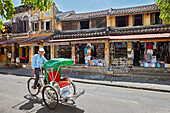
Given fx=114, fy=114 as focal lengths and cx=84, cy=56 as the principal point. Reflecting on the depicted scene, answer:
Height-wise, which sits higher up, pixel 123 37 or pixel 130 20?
pixel 130 20

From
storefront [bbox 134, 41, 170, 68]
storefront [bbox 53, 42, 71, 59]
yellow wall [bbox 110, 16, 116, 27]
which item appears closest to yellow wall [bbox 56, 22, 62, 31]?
storefront [bbox 53, 42, 71, 59]

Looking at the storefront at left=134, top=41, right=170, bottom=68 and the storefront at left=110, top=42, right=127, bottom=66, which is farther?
the storefront at left=110, top=42, right=127, bottom=66

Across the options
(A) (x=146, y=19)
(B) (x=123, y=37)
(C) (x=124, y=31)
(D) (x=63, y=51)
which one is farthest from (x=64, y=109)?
(A) (x=146, y=19)

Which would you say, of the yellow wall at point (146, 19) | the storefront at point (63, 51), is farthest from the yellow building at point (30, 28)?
the yellow wall at point (146, 19)

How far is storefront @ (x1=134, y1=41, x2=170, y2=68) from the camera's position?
10.3 m

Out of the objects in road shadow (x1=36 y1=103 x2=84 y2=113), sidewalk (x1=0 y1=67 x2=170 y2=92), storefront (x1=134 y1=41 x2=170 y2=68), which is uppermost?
storefront (x1=134 y1=41 x2=170 y2=68)

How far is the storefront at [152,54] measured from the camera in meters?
10.3

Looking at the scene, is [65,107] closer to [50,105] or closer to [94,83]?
[50,105]

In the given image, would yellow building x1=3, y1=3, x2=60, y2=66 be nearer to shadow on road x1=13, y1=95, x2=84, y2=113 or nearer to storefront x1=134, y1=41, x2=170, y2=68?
storefront x1=134, y1=41, x2=170, y2=68

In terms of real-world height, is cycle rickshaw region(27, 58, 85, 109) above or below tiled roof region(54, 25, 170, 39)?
below

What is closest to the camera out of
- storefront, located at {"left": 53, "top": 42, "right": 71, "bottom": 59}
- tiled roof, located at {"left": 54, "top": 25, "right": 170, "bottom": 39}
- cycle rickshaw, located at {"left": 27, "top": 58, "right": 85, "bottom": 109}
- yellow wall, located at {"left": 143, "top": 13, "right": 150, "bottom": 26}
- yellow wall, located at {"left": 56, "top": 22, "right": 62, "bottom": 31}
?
cycle rickshaw, located at {"left": 27, "top": 58, "right": 85, "bottom": 109}

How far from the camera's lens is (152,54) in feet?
36.3

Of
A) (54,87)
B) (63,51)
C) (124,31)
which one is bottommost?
(54,87)

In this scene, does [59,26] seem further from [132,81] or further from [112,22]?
[132,81]
